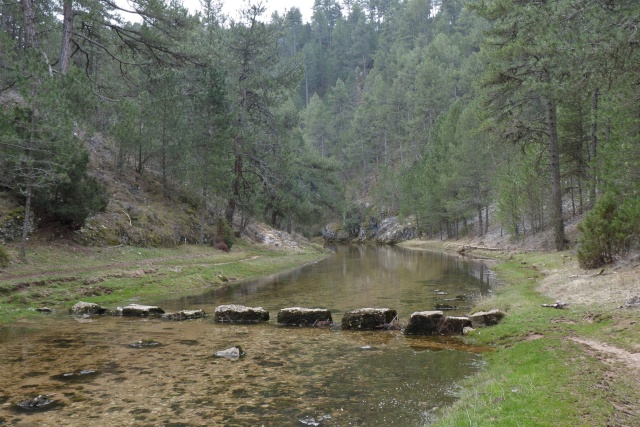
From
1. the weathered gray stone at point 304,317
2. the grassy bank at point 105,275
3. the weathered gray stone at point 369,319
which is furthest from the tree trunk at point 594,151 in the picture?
the grassy bank at point 105,275

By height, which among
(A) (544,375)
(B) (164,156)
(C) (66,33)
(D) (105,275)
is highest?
(C) (66,33)

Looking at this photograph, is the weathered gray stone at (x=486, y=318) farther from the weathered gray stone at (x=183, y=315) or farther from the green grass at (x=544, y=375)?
the weathered gray stone at (x=183, y=315)

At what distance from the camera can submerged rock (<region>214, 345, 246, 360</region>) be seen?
11.5 meters

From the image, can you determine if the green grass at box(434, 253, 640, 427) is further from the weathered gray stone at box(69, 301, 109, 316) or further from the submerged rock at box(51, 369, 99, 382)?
the weathered gray stone at box(69, 301, 109, 316)

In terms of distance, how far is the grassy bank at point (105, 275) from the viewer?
1789 cm

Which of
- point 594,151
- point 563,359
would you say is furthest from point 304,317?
point 594,151

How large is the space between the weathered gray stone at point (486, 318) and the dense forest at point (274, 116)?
24.5ft

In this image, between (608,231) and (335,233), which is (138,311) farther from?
(335,233)

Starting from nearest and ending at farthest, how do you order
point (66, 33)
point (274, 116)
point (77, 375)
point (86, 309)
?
1. point (77, 375)
2. point (86, 309)
3. point (66, 33)
4. point (274, 116)

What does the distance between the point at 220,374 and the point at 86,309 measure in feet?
32.9

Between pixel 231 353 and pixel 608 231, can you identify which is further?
pixel 608 231

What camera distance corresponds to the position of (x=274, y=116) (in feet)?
148

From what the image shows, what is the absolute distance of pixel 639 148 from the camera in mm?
19391

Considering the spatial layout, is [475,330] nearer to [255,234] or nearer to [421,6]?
[255,234]
